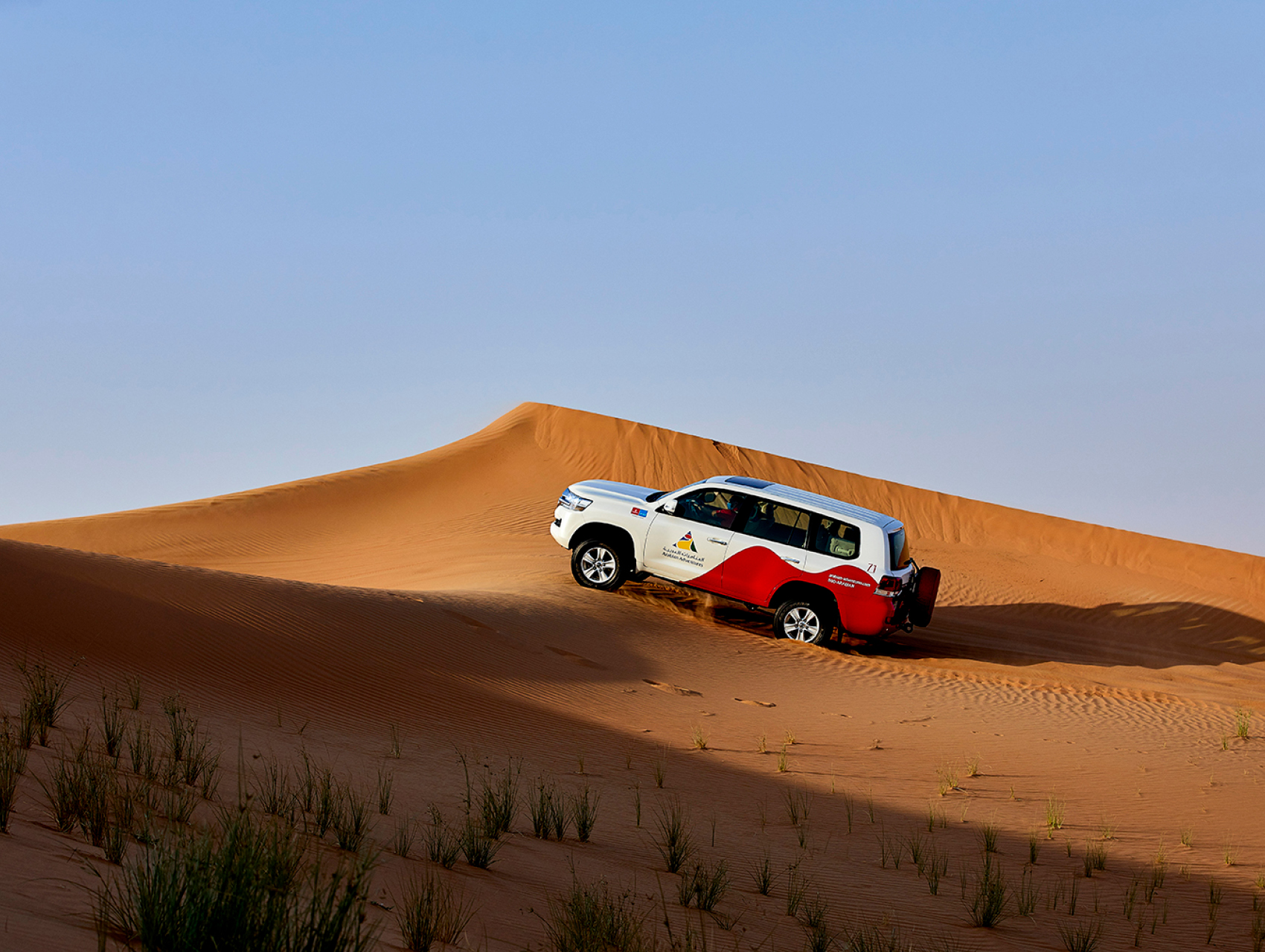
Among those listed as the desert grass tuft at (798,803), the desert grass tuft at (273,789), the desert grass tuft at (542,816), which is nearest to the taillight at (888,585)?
the desert grass tuft at (798,803)

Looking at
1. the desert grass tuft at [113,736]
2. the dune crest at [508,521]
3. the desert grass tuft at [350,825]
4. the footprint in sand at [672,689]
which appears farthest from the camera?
the dune crest at [508,521]

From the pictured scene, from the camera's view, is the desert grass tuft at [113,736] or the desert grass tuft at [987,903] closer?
the desert grass tuft at [987,903]

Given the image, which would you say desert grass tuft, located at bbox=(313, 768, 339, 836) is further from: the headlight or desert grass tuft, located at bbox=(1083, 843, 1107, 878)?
the headlight

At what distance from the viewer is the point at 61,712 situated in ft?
22.9

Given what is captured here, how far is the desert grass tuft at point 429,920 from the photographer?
363 centimetres

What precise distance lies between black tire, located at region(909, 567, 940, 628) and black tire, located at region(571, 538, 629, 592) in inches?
170

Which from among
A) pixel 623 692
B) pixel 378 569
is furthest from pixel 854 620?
pixel 378 569

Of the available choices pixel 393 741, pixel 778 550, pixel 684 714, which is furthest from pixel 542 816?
pixel 778 550

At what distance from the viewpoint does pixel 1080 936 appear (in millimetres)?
4680

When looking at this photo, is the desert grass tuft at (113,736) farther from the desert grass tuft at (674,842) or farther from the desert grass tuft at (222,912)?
the desert grass tuft at (674,842)

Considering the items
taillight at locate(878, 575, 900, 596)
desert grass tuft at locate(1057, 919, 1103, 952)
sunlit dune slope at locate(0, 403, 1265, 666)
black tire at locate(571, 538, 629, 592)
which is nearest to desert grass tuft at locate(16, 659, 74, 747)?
desert grass tuft at locate(1057, 919, 1103, 952)

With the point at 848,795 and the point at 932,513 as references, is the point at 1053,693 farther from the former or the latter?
the point at 932,513

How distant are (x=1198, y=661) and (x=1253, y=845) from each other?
12.7m

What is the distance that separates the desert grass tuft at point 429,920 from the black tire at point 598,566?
34.9 ft
